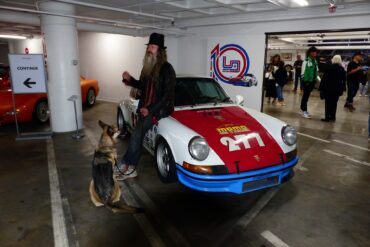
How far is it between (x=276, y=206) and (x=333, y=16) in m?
5.06

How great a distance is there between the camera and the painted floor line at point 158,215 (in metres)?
2.40

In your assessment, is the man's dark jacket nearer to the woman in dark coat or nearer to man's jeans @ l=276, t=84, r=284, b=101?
the woman in dark coat

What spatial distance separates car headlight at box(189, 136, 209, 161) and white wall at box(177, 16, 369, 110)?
16.6ft

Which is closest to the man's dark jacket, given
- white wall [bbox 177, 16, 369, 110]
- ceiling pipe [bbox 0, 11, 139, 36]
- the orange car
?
the orange car

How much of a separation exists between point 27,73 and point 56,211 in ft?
12.2

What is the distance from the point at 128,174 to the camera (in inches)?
147

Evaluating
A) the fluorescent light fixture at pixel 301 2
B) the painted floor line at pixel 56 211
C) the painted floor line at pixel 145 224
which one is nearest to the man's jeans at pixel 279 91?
the fluorescent light fixture at pixel 301 2

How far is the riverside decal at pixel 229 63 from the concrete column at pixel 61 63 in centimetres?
388

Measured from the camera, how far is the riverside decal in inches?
298

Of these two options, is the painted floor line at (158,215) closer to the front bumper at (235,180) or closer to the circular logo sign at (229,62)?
the front bumper at (235,180)

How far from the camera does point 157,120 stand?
352 centimetres

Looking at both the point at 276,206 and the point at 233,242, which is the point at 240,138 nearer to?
the point at 276,206

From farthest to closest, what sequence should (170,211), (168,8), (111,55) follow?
(111,55) → (168,8) → (170,211)

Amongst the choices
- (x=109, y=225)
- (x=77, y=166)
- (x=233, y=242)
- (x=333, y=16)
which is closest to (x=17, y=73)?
(x=77, y=166)
